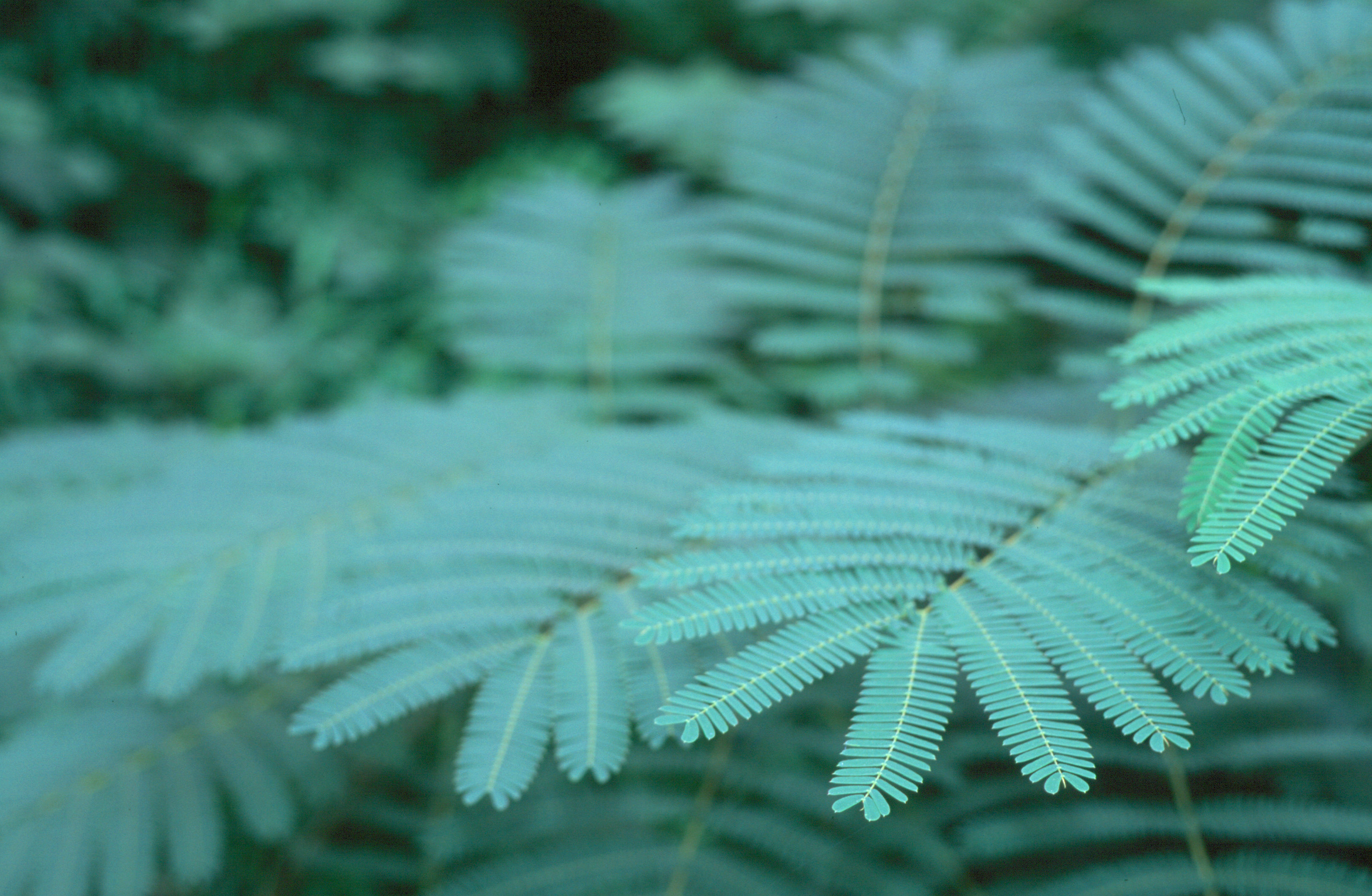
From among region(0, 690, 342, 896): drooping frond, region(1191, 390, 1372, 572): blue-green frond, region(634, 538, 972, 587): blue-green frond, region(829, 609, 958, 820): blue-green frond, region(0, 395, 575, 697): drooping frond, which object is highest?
region(1191, 390, 1372, 572): blue-green frond

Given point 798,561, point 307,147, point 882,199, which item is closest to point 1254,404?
point 798,561

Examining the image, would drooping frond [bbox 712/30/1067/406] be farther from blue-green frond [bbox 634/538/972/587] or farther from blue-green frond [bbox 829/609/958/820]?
blue-green frond [bbox 829/609/958/820]

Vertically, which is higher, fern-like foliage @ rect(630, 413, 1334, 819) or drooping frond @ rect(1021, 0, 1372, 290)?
drooping frond @ rect(1021, 0, 1372, 290)

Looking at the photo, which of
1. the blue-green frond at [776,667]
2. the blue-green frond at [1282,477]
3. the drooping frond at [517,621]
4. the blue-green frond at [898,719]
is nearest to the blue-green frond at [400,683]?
the drooping frond at [517,621]

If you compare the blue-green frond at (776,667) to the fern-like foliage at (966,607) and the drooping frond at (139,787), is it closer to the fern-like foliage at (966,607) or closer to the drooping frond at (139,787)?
the fern-like foliage at (966,607)

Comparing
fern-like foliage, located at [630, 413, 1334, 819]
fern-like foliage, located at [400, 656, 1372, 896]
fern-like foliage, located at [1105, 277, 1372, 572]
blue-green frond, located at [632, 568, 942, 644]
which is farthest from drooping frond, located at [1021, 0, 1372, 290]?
blue-green frond, located at [632, 568, 942, 644]

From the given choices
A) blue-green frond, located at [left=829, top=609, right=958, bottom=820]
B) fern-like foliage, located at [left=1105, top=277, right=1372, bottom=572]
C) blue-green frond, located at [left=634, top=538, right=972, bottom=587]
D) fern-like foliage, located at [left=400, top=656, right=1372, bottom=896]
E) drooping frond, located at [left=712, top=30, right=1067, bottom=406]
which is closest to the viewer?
blue-green frond, located at [left=829, top=609, right=958, bottom=820]

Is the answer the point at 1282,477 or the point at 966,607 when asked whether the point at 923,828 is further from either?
the point at 1282,477

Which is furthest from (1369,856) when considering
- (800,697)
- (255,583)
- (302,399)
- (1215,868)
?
(302,399)
